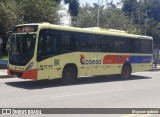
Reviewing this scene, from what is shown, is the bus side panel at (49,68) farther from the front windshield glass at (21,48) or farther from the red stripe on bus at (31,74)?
the front windshield glass at (21,48)

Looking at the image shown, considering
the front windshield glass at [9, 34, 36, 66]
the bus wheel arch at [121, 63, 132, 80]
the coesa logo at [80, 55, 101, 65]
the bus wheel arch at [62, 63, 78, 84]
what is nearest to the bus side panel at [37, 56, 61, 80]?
the bus wheel arch at [62, 63, 78, 84]

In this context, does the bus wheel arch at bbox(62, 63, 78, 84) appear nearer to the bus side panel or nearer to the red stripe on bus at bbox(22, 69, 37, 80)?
the bus side panel

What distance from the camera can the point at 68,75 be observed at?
16.9 meters

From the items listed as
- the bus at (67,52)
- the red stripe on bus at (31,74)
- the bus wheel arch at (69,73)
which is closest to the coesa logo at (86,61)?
the bus at (67,52)

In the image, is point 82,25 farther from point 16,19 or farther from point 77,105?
point 77,105

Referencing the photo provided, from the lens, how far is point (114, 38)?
20.0m

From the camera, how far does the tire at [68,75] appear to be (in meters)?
16.7

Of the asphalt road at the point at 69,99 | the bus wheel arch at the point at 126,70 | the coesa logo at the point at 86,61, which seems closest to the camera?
the asphalt road at the point at 69,99

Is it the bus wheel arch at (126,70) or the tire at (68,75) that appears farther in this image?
the bus wheel arch at (126,70)

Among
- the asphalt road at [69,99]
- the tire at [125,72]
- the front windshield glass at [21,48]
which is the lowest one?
the asphalt road at [69,99]

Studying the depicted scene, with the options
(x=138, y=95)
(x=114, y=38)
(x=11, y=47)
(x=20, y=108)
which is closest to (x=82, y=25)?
(x=114, y=38)

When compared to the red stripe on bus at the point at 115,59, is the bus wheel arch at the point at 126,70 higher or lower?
lower

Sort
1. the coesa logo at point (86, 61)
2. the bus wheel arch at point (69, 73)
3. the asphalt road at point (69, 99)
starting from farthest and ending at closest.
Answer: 1. the coesa logo at point (86, 61)
2. the bus wheel arch at point (69, 73)
3. the asphalt road at point (69, 99)

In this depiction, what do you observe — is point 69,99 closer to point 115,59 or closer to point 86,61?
point 86,61
